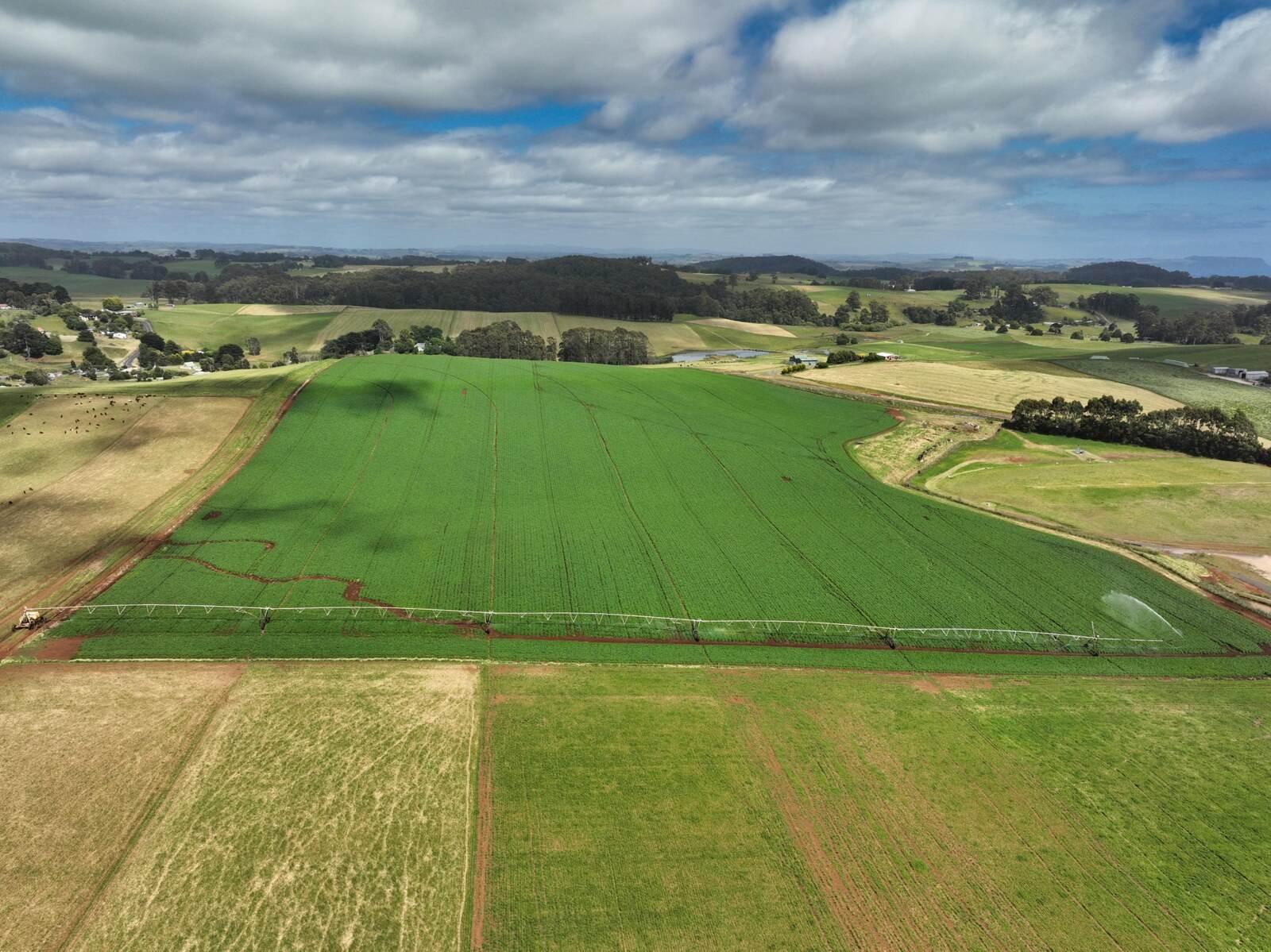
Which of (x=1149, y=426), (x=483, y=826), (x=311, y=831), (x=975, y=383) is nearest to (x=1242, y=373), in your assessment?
(x=975, y=383)

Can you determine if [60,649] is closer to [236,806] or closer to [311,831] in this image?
[236,806]

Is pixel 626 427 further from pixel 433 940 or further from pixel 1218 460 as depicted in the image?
pixel 1218 460

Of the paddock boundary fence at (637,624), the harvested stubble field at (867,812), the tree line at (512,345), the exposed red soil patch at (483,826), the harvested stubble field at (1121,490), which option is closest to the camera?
the exposed red soil patch at (483,826)

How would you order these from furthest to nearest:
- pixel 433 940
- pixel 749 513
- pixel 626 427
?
pixel 626 427, pixel 749 513, pixel 433 940

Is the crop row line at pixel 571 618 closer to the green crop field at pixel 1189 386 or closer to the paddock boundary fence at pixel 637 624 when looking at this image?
the paddock boundary fence at pixel 637 624

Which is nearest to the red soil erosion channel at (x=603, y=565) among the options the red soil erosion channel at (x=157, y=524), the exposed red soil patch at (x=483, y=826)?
the red soil erosion channel at (x=157, y=524)

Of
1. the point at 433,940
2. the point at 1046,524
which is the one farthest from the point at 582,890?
the point at 1046,524
